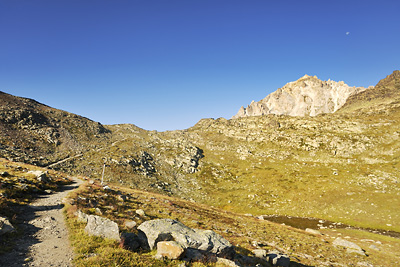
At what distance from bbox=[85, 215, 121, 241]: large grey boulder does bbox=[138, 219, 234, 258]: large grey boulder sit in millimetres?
2127

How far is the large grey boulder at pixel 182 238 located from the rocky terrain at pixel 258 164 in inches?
475

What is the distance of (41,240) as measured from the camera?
1574 cm

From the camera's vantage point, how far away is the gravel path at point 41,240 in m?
12.5

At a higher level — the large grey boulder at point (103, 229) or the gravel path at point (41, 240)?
the large grey boulder at point (103, 229)

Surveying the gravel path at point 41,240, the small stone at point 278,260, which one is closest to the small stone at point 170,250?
the gravel path at point 41,240

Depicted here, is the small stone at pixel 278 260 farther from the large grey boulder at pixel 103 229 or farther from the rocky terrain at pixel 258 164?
the large grey boulder at pixel 103 229

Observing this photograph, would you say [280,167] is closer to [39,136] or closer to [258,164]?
[258,164]

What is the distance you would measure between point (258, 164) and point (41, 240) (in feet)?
382

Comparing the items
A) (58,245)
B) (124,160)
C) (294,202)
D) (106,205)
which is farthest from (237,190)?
(58,245)

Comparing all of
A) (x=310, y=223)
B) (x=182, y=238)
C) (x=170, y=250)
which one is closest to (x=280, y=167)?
(x=310, y=223)

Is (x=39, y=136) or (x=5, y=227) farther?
(x=39, y=136)

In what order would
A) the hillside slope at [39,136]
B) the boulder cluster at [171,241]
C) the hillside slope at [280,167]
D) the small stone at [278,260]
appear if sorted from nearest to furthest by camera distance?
the boulder cluster at [171,241] → the small stone at [278,260] → the hillside slope at [39,136] → the hillside slope at [280,167]

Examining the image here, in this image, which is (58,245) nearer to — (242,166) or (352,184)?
(352,184)

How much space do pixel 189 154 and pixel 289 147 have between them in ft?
239
